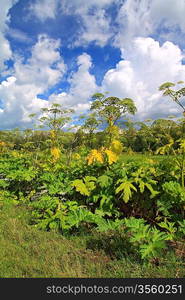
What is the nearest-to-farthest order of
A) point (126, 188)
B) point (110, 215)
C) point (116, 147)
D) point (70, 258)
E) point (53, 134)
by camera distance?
point (70, 258)
point (126, 188)
point (110, 215)
point (116, 147)
point (53, 134)

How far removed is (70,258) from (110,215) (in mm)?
1120

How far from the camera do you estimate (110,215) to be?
14.2 feet

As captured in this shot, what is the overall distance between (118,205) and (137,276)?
5.97ft

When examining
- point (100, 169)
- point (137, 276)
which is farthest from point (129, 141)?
point (137, 276)

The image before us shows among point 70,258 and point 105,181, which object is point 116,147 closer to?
point 105,181

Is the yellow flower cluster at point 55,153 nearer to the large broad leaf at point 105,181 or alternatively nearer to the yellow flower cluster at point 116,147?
the yellow flower cluster at point 116,147

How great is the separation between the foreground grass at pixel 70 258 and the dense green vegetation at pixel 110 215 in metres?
0.01

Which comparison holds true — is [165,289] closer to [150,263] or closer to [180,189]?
[150,263]

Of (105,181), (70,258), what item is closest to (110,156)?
(105,181)

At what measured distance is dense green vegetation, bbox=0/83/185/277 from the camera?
3.24 meters

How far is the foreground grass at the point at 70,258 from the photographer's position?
3113 millimetres

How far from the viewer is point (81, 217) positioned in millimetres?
3984

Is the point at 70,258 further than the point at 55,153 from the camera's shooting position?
No

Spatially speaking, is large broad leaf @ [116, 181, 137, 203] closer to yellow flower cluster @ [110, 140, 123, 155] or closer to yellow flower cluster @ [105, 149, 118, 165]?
yellow flower cluster @ [105, 149, 118, 165]
